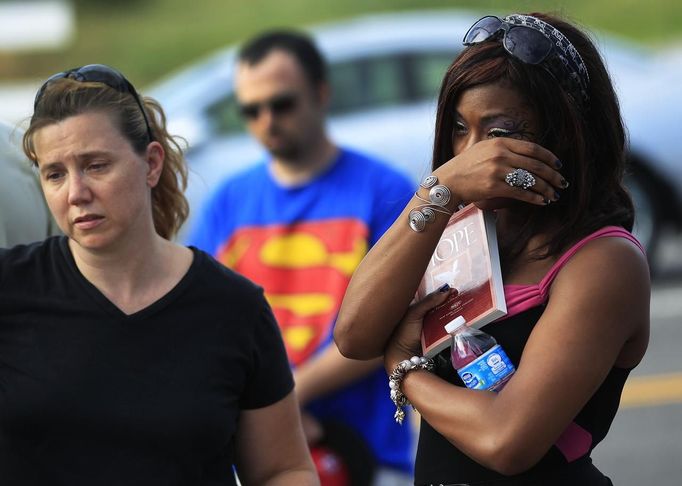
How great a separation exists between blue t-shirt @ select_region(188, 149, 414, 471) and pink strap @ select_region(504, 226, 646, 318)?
152 centimetres

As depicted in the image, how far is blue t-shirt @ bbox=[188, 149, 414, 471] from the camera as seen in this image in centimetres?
381

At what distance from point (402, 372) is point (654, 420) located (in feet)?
16.0

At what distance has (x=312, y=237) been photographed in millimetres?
3922

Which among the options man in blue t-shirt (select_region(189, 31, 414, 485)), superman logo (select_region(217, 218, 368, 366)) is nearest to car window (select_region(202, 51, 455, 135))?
man in blue t-shirt (select_region(189, 31, 414, 485))

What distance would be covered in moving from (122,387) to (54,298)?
23 cm

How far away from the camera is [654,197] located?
33.2 ft

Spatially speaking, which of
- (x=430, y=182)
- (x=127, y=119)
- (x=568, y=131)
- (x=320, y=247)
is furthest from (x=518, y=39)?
(x=320, y=247)

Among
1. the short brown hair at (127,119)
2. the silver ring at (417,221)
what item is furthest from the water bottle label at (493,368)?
the short brown hair at (127,119)

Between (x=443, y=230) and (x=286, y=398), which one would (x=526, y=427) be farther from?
(x=286, y=398)

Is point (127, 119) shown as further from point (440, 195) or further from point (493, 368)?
point (493, 368)

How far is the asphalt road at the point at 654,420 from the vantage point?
610 cm

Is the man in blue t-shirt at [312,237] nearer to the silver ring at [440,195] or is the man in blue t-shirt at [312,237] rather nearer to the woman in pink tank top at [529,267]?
the woman in pink tank top at [529,267]

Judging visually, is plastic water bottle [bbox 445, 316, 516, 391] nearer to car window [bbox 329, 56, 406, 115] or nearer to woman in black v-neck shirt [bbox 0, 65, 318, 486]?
woman in black v-neck shirt [bbox 0, 65, 318, 486]

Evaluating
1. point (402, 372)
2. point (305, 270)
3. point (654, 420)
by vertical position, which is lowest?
point (654, 420)
